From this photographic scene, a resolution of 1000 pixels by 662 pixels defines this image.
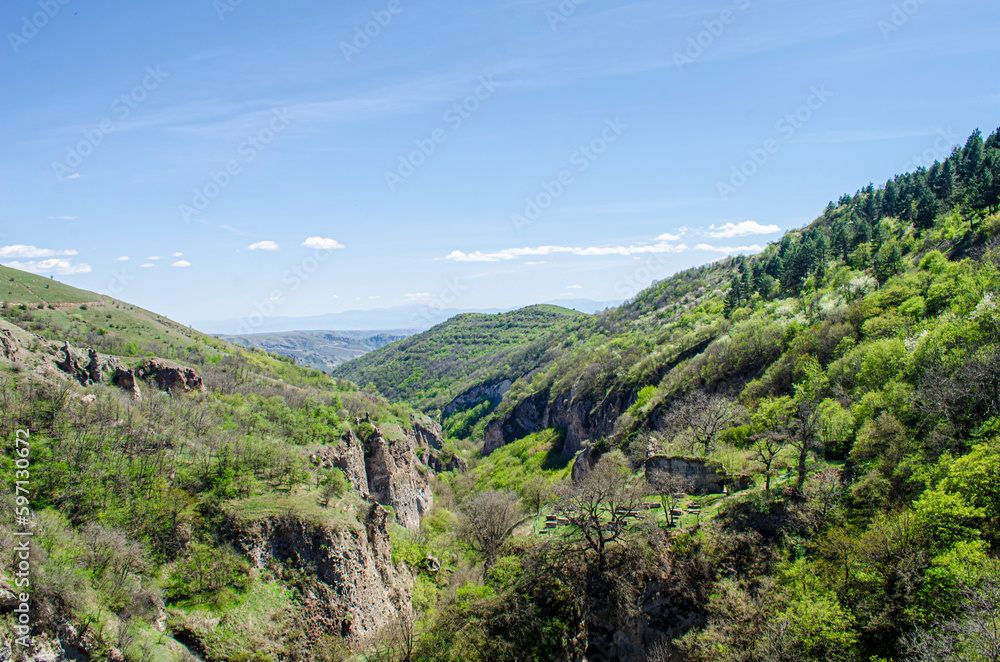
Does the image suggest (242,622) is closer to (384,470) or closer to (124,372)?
(124,372)

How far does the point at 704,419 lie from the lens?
51312 millimetres

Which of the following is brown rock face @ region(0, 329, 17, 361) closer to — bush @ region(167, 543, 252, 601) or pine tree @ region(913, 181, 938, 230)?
bush @ region(167, 543, 252, 601)

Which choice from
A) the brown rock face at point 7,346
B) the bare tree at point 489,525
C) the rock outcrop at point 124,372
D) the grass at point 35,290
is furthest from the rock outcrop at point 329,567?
the grass at point 35,290

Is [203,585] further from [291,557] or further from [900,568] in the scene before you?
[900,568]

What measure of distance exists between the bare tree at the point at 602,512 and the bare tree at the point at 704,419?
1240 cm

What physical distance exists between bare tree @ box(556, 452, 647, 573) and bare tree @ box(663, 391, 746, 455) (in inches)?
488

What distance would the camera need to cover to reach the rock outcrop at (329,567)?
120 feet

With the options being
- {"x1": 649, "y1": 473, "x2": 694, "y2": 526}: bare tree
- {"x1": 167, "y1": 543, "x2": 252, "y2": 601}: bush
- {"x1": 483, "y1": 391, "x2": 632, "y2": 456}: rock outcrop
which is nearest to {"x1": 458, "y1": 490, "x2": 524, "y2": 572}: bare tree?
{"x1": 649, "y1": 473, "x2": 694, "y2": 526}: bare tree

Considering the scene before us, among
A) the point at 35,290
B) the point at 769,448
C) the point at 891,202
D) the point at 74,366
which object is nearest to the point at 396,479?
the point at 74,366

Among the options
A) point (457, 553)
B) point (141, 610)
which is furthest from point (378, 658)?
point (457, 553)

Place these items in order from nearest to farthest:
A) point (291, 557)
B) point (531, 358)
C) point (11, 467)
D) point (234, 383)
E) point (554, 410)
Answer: point (11, 467) < point (291, 557) < point (234, 383) < point (554, 410) < point (531, 358)

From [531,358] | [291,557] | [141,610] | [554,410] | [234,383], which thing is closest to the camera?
[141,610]

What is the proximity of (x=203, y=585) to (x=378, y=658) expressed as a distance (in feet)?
39.7

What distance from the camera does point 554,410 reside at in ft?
358
